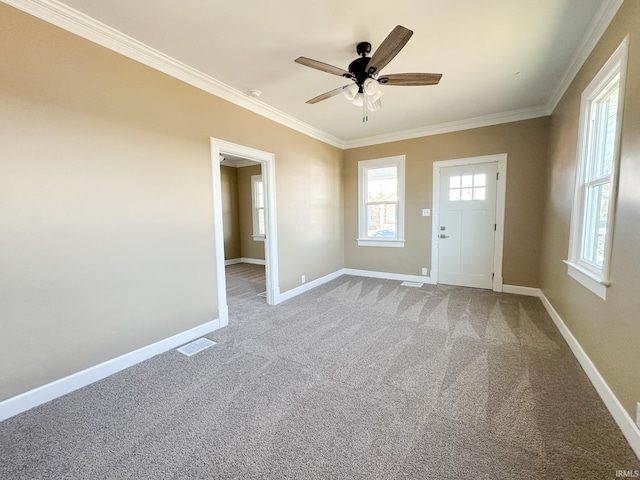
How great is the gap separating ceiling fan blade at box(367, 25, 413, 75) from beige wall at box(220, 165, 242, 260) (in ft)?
17.7

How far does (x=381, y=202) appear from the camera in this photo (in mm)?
5098

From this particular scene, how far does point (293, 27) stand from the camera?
2025 mm

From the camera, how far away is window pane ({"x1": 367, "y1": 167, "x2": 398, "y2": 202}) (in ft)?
16.2

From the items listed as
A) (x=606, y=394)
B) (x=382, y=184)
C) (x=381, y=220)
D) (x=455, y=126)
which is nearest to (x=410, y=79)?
(x=455, y=126)

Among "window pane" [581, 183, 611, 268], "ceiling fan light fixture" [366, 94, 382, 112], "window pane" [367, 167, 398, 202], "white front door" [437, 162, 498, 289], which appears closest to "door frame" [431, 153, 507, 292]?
"white front door" [437, 162, 498, 289]

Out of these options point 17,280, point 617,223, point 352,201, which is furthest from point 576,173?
point 17,280

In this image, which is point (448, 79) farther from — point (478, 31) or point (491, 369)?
point (491, 369)

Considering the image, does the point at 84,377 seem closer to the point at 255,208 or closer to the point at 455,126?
the point at 255,208

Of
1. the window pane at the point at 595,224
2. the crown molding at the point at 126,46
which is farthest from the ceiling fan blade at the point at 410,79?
the crown molding at the point at 126,46

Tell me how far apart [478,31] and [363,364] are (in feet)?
9.56

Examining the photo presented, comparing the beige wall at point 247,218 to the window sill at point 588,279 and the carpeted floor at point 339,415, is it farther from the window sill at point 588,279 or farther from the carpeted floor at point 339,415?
the window sill at point 588,279

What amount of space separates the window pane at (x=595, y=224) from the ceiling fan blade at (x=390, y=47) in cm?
187

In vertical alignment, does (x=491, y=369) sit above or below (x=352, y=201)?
below

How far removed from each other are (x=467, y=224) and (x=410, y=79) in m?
2.93
